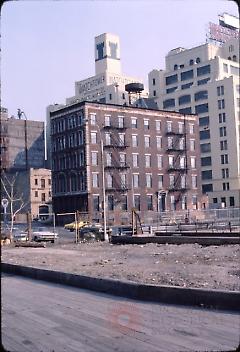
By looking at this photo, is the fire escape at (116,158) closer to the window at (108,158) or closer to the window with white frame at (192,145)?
the window at (108,158)

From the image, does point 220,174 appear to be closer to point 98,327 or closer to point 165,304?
point 165,304

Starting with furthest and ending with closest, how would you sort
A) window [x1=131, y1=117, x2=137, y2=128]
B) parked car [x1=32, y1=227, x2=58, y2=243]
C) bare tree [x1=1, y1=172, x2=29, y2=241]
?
parked car [x1=32, y1=227, x2=58, y2=243] → window [x1=131, y1=117, x2=137, y2=128] → bare tree [x1=1, y1=172, x2=29, y2=241]

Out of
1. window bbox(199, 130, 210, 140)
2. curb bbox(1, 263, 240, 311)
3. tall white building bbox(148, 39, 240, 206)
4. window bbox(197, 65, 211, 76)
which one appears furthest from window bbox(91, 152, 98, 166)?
window bbox(197, 65, 211, 76)

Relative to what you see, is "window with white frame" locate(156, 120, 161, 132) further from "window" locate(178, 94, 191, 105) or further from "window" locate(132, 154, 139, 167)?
"window" locate(178, 94, 191, 105)

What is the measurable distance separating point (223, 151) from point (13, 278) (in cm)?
712

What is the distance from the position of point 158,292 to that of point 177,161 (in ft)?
8.41

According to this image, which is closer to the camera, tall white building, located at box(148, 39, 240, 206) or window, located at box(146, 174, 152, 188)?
tall white building, located at box(148, 39, 240, 206)

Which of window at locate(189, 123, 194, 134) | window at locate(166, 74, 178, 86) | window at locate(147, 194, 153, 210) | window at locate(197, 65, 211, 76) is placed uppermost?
window at locate(166, 74, 178, 86)

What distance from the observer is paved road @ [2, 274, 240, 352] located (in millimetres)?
5363

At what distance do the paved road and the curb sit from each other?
261 millimetres

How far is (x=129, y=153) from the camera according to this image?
8.63 metres

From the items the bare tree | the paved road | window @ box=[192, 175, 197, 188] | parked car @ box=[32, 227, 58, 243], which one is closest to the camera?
the bare tree

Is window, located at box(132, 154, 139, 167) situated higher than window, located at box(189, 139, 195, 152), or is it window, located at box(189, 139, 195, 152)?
window, located at box(189, 139, 195, 152)

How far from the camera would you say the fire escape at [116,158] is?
9641 mm
